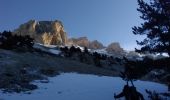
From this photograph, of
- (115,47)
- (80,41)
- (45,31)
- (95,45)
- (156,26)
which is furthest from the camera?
(80,41)

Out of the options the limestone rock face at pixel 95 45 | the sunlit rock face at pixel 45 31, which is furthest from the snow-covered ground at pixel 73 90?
the limestone rock face at pixel 95 45

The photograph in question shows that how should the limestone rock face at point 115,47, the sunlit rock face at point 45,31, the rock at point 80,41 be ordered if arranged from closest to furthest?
the sunlit rock face at point 45,31 < the limestone rock face at point 115,47 < the rock at point 80,41

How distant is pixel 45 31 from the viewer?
15525 centimetres

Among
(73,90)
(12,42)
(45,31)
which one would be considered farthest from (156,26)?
(45,31)

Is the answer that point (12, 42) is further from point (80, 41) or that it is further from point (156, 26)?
point (80, 41)

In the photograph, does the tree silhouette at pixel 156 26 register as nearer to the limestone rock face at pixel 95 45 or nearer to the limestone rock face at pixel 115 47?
the limestone rock face at pixel 115 47

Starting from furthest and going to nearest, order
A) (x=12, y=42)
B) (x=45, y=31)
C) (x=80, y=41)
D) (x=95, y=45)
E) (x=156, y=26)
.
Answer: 1. (x=80, y=41)
2. (x=95, y=45)
3. (x=45, y=31)
4. (x=12, y=42)
5. (x=156, y=26)

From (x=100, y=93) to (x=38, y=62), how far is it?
49.8 ft

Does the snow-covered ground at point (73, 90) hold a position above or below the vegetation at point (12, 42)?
below

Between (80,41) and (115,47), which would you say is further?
(80,41)

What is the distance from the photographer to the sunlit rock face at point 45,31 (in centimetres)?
14912

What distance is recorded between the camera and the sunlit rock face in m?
149

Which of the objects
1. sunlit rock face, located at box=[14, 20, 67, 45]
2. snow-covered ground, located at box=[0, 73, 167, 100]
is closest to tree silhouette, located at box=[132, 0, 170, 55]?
snow-covered ground, located at box=[0, 73, 167, 100]

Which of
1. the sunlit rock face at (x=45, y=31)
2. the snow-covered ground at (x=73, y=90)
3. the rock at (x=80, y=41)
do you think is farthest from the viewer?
the rock at (x=80, y=41)
